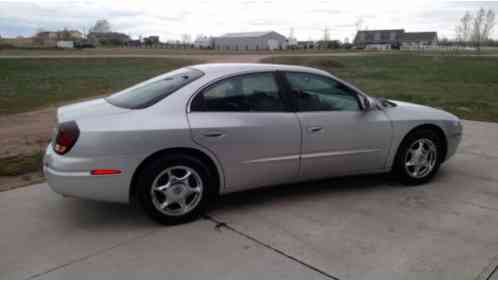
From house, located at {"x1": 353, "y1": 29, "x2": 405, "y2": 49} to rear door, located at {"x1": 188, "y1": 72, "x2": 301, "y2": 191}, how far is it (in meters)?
107

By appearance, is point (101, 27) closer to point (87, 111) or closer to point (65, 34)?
point (65, 34)

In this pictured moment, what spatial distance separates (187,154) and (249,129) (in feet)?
2.03

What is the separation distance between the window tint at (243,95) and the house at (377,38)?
4226 inches

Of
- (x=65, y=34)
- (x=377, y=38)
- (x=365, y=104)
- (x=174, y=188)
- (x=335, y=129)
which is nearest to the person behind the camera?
(x=174, y=188)

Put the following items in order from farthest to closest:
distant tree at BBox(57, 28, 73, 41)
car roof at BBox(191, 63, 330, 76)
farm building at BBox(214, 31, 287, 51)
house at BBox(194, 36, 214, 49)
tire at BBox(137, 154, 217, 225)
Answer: house at BBox(194, 36, 214, 49) → farm building at BBox(214, 31, 287, 51) → distant tree at BBox(57, 28, 73, 41) → car roof at BBox(191, 63, 330, 76) → tire at BBox(137, 154, 217, 225)

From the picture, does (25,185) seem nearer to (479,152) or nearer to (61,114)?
(61,114)

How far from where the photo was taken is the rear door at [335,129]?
4.17 m

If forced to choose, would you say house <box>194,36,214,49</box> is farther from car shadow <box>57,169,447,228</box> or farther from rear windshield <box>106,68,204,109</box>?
rear windshield <box>106,68,204,109</box>

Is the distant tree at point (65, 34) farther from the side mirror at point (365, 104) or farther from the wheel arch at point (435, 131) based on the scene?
the wheel arch at point (435, 131)

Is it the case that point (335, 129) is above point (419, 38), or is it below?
below

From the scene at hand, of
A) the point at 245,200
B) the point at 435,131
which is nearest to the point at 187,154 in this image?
the point at 245,200

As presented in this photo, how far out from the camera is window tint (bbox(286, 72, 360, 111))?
13.8 feet

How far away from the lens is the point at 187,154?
3666 millimetres

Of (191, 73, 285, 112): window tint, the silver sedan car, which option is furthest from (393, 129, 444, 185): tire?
(191, 73, 285, 112): window tint
